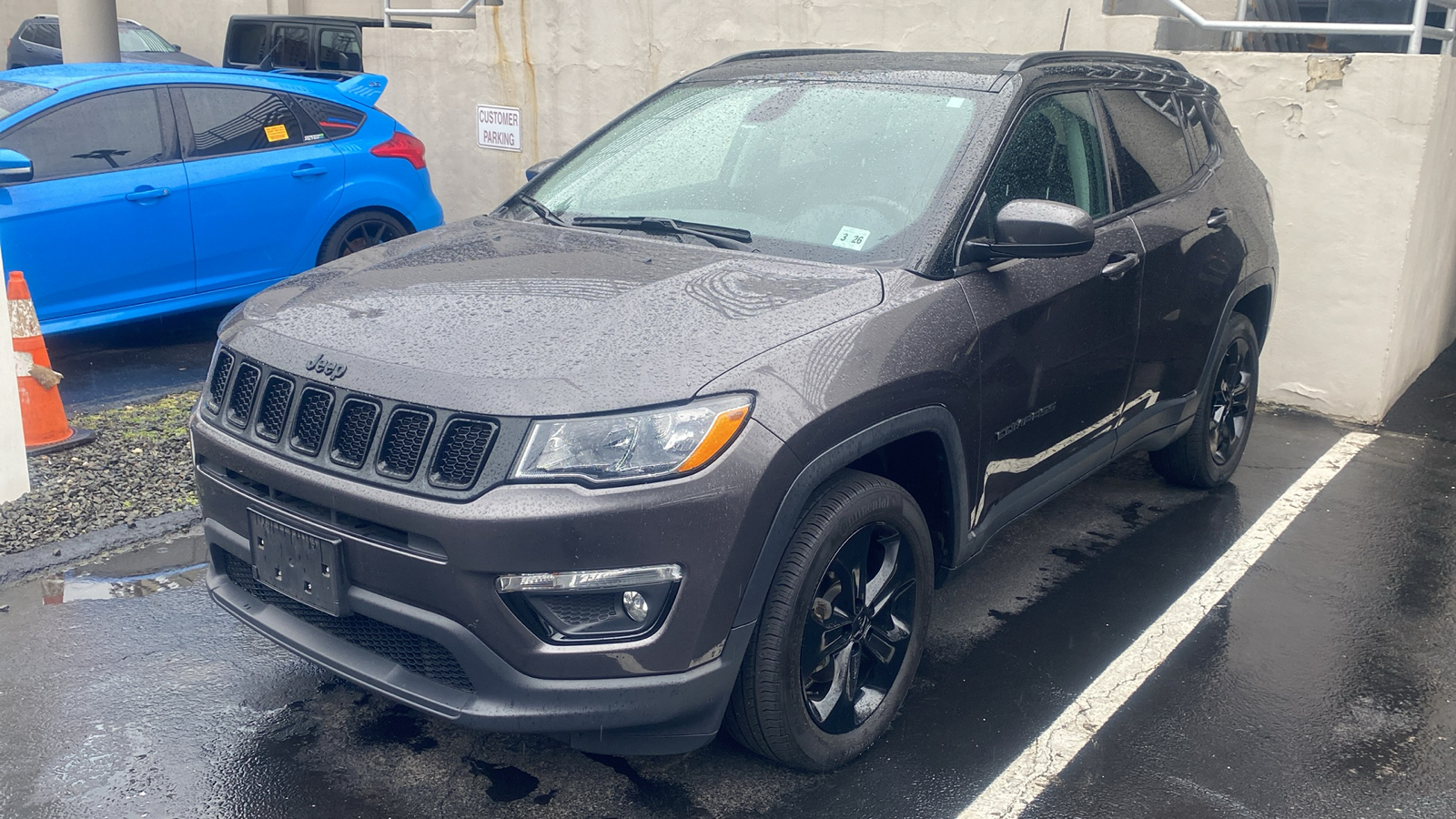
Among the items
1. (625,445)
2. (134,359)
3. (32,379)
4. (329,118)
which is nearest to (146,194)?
(134,359)

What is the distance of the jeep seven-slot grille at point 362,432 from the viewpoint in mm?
2641

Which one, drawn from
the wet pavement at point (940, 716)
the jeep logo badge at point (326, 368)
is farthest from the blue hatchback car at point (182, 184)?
the jeep logo badge at point (326, 368)

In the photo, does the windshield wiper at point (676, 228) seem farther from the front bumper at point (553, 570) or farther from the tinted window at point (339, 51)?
the tinted window at point (339, 51)

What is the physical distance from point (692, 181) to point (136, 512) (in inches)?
102

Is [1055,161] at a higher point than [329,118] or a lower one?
higher

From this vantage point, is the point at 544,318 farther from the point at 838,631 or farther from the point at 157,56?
the point at 157,56

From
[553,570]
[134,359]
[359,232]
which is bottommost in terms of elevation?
[134,359]

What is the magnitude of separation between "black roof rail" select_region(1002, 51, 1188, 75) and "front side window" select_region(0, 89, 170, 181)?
4805 mm

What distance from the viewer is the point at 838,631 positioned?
3.11 metres

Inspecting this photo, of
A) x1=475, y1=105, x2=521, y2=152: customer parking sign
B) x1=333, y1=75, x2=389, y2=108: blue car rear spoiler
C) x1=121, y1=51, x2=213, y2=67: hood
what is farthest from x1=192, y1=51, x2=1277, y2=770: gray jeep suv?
x1=121, y1=51, x2=213, y2=67: hood

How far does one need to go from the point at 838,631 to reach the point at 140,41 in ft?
64.7

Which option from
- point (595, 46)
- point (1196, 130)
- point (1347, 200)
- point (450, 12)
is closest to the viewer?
point (1196, 130)

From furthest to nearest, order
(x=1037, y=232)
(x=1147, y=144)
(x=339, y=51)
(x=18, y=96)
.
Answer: (x=339, y=51), (x=18, y=96), (x=1147, y=144), (x=1037, y=232)

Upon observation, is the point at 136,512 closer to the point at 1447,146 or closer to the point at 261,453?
the point at 261,453
